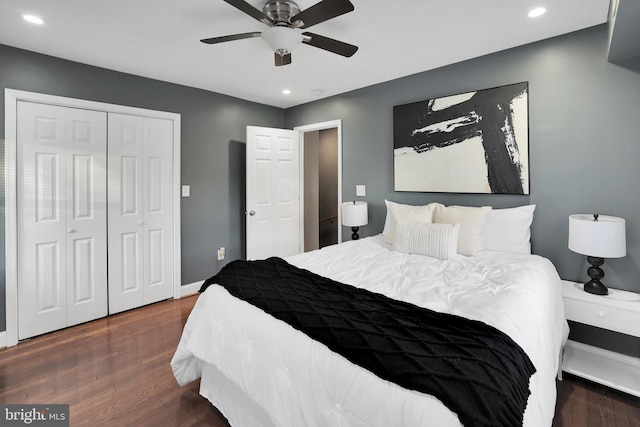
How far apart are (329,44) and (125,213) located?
2.55 metres

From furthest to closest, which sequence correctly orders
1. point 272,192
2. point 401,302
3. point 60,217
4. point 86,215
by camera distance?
point 272,192 → point 86,215 → point 60,217 → point 401,302

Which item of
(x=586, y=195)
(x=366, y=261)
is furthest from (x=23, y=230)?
(x=586, y=195)

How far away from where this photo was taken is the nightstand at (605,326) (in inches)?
74.4

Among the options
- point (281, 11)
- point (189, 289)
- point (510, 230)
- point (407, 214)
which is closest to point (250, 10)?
point (281, 11)

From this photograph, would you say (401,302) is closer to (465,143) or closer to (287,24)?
(287,24)

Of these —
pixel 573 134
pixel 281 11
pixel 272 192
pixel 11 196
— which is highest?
pixel 281 11

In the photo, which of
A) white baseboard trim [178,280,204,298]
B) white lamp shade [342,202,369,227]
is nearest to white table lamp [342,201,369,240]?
white lamp shade [342,202,369,227]

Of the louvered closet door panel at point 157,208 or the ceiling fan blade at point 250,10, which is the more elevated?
the ceiling fan blade at point 250,10

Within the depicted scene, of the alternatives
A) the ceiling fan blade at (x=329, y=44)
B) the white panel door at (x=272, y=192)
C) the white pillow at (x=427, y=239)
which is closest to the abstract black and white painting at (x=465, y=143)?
the white pillow at (x=427, y=239)

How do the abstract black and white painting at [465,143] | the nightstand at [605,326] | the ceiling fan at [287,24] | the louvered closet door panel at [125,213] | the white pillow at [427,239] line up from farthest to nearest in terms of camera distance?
the louvered closet door panel at [125,213] < the abstract black and white painting at [465,143] < the white pillow at [427,239] < the nightstand at [605,326] < the ceiling fan at [287,24]

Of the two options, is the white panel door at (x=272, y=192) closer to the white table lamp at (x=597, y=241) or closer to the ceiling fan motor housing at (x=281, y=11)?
the ceiling fan motor housing at (x=281, y=11)

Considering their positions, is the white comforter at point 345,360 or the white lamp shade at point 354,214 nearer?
the white comforter at point 345,360

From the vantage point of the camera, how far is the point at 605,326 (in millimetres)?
1952

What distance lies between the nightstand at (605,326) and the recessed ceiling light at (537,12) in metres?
1.85
